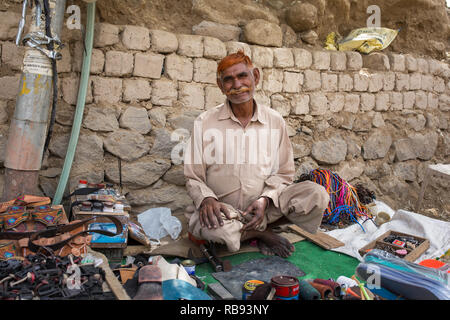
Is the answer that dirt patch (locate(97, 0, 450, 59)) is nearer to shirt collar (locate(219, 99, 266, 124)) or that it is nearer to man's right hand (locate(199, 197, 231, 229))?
shirt collar (locate(219, 99, 266, 124))

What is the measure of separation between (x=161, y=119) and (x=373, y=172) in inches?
123

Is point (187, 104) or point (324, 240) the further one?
point (187, 104)

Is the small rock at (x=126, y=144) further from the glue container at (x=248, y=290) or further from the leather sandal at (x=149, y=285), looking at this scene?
the glue container at (x=248, y=290)

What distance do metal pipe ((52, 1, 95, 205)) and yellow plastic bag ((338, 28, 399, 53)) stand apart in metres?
3.26

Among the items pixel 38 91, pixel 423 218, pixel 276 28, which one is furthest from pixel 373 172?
pixel 38 91

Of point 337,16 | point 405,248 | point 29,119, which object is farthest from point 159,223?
Answer: point 337,16

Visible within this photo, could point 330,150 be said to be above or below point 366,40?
below

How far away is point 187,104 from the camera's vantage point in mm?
3975

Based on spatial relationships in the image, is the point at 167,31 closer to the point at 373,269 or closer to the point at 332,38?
the point at 332,38

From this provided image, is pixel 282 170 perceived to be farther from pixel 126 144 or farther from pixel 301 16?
pixel 301 16

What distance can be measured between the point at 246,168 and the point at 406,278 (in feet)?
4.99

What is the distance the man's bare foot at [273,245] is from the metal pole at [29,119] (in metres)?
1.90

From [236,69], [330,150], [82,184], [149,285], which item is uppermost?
[236,69]

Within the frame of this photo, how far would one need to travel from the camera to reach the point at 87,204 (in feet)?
9.83
